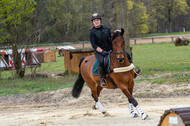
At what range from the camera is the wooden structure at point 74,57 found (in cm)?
1799

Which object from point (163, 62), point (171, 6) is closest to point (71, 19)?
point (171, 6)

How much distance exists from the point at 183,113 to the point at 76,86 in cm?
660

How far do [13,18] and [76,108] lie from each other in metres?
9.06

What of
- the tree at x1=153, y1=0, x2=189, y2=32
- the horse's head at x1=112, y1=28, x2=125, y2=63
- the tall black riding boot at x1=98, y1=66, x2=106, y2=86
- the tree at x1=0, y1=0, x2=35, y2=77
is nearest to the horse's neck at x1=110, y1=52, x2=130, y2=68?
the horse's head at x1=112, y1=28, x2=125, y2=63

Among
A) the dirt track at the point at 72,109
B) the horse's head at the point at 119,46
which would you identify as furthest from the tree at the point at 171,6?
the horse's head at the point at 119,46

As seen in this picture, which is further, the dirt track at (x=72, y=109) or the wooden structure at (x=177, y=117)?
the dirt track at (x=72, y=109)

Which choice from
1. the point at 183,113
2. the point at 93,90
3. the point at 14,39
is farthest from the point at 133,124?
the point at 14,39

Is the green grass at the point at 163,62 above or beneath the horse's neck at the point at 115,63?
beneath

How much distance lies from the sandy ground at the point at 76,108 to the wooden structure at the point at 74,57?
15.1 feet

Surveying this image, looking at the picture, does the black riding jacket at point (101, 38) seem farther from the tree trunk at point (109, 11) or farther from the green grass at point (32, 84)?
the tree trunk at point (109, 11)

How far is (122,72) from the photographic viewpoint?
796 cm

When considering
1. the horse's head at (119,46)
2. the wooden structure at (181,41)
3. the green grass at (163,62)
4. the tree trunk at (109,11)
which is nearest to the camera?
the horse's head at (119,46)

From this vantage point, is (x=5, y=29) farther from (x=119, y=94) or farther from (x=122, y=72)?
(x=122, y=72)

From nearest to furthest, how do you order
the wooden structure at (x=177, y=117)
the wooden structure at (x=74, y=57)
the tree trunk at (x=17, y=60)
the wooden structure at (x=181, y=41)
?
the wooden structure at (x=177, y=117)
the wooden structure at (x=74, y=57)
the tree trunk at (x=17, y=60)
the wooden structure at (x=181, y=41)
